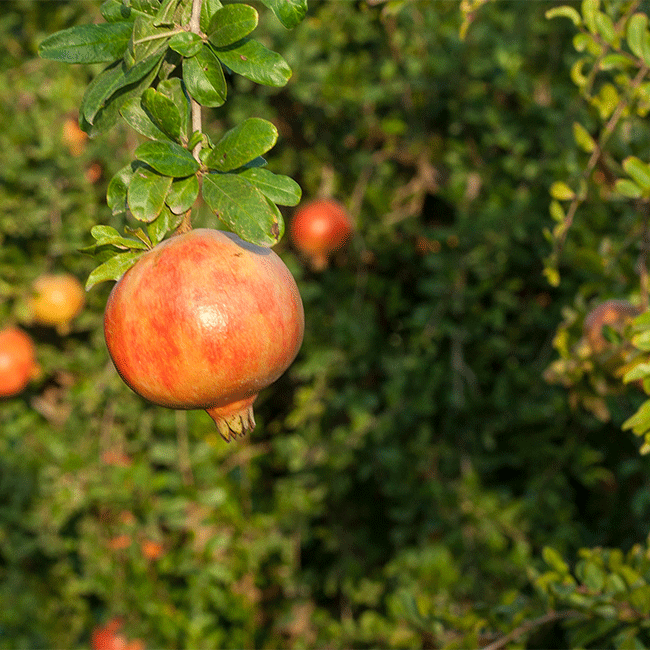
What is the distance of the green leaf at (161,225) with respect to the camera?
2.00ft

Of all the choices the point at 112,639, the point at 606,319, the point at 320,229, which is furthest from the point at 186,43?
the point at 112,639

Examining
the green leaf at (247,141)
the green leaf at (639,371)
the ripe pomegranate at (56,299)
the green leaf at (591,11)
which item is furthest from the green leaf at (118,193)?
the ripe pomegranate at (56,299)

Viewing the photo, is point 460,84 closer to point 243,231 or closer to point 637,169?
point 637,169

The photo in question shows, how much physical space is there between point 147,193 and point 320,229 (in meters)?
1.25

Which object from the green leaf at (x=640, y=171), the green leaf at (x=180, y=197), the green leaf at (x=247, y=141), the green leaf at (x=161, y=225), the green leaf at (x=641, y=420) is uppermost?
the green leaf at (x=247, y=141)

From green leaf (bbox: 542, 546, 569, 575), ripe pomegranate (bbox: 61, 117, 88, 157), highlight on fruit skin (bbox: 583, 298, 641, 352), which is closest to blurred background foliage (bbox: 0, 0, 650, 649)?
ripe pomegranate (bbox: 61, 117, 88, 157)

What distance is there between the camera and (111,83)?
0.58 metres

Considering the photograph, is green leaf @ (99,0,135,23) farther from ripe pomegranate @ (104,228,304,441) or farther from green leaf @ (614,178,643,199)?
green leaf @ (614,178,643,199)

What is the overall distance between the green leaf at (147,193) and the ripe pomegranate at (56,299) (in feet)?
4.96

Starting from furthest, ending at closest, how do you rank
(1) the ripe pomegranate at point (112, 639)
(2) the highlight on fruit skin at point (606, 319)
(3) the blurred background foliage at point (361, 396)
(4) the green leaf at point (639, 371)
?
(1) the ripe pomegranate at point (112, 639) < (3) the blurred background foliage at point (361, 396) < (2) the highlight on fruit skin at point (606, 319) < (4) the green leaf at point (639, 371)

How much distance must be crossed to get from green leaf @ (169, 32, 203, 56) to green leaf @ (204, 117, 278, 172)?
0.07 metres

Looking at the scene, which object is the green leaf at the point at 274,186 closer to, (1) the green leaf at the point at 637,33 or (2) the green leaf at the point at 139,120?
(2) the green leaf at the point at 139,120

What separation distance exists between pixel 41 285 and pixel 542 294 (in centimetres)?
141

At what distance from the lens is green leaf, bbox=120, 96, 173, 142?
0.59 m
